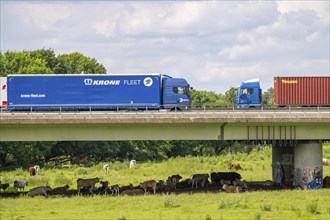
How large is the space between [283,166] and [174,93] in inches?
429

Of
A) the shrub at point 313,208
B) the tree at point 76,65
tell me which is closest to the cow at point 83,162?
the tree at point 76,65

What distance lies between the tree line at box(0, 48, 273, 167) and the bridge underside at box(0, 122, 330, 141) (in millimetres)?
12444

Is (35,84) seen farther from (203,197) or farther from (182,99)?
(203,197)

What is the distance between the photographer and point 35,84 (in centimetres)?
5681

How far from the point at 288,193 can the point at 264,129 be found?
6.03 meters

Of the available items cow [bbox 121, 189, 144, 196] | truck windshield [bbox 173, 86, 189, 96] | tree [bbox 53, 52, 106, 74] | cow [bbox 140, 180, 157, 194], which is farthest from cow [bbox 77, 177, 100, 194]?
tree [bbox 53, 52, 106, 74]

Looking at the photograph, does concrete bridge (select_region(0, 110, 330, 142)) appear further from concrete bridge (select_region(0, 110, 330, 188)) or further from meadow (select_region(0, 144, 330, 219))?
meadow (select_region(0, 144, 330, 219))

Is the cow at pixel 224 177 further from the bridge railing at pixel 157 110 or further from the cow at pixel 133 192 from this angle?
the cow at pixel 133 192

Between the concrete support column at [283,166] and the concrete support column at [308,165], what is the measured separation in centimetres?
253

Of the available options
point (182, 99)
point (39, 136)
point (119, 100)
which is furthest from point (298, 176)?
point (39, 136)

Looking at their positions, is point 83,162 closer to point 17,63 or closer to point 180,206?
point 17,63

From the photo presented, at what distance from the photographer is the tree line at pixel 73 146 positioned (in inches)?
3349

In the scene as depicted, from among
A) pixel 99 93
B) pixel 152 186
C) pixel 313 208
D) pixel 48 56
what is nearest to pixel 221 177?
pixel 152 186

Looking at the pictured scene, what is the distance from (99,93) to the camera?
5622 centimetres
